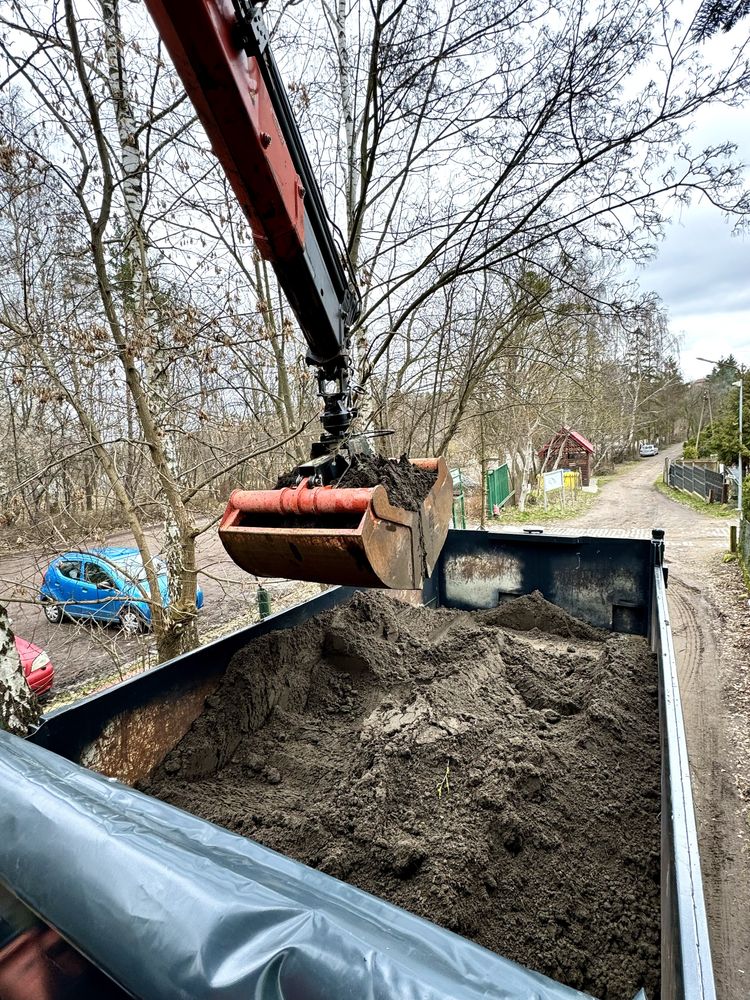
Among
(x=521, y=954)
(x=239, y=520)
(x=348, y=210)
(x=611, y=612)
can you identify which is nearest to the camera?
(x=521, y=954)

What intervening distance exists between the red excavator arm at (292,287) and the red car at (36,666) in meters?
4.50

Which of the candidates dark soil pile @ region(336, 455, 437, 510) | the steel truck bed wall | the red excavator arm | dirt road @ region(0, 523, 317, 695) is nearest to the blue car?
dirt road @ region(0, 523, 317, 695)

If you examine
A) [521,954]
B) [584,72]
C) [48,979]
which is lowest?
[521,954]

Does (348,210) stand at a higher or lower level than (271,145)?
higher

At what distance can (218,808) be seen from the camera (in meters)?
2.37

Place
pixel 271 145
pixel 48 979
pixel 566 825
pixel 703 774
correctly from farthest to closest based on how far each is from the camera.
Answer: pixel 703 774, pixel 271 145, pixel 566 825, pixel 48 979

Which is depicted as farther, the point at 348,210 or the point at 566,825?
the point at 348,210

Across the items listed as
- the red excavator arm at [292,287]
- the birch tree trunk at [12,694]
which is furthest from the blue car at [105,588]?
the red excavator arm at [292,287]

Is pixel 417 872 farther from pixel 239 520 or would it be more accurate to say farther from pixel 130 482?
pixel 130 482

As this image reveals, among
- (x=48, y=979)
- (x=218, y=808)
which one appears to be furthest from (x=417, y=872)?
(x=48, y=979)

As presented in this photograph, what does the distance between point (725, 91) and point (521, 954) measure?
20.4ft

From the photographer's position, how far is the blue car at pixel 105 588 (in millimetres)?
4141

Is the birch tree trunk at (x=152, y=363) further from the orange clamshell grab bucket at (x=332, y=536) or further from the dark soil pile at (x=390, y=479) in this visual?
the dark soil pile at (x=390, y=479)

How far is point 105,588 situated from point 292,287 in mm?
3030
